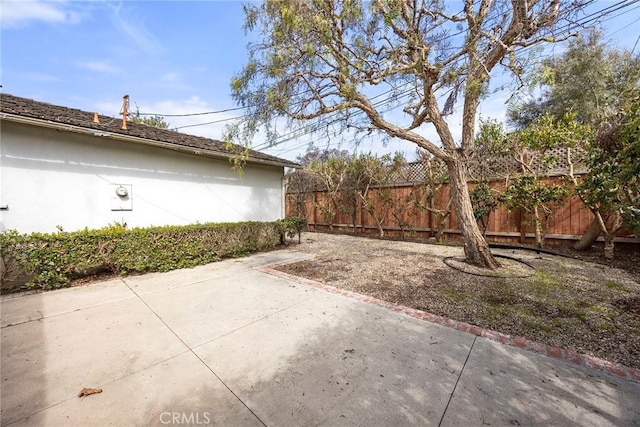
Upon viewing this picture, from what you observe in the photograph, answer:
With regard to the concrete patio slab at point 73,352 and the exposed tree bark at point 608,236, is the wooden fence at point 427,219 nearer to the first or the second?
the exposed tree bark at point 608,236

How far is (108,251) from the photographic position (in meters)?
4.94

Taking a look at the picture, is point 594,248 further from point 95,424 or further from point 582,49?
point 95,424

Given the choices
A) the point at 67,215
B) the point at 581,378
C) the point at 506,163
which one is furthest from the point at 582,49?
the point at 67,215

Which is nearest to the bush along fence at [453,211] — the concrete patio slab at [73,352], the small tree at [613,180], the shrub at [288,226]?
the small tree at [613,180]

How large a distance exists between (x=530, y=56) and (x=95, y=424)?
6646 mm

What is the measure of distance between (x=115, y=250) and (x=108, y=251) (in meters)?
0.10

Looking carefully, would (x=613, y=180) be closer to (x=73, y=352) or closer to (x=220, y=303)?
(x=220, y=303)

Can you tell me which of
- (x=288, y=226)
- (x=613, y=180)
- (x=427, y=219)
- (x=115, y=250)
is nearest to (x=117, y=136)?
(x=115, y=250)

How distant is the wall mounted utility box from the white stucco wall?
0.02 metres

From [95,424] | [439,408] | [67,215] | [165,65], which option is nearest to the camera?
[95,424]

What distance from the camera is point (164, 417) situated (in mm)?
1783

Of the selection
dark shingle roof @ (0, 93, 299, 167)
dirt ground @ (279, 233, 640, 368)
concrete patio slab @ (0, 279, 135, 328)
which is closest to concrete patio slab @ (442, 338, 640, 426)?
dirt ground @ (279, 233, 640, 368)

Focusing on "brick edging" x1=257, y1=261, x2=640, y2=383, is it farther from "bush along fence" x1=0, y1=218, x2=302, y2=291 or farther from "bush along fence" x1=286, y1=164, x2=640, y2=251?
"bush along fence" x1=286, y1=164, x2=640, y2=251
